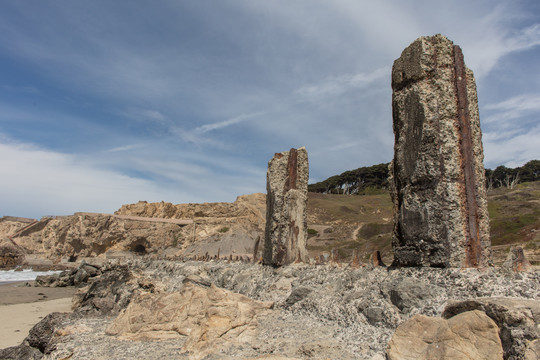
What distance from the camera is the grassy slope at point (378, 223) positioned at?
15000 millimetres

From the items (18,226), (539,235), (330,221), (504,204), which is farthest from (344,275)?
(18,226)

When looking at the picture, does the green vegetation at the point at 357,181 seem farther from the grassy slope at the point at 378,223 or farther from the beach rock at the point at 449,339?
the beach rock at the point at 449,339

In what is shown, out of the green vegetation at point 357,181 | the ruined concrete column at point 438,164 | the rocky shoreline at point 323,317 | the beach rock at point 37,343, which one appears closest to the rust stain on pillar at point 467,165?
the ruined concrete column at point 438,164

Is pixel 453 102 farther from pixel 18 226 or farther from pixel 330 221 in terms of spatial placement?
pixel 18 226

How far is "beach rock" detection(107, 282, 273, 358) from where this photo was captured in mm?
4629

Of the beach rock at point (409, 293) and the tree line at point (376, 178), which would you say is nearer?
the beach rock at point (409, 293)

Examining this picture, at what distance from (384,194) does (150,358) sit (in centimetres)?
5227

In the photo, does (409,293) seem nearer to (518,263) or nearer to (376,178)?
(518,263)

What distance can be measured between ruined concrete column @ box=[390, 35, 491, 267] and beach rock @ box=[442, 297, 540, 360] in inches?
50.2

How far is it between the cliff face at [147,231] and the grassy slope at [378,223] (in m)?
6.62

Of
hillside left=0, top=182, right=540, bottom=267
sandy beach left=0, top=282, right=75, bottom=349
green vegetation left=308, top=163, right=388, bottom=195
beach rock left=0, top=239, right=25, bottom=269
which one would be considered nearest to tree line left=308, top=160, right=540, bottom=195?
green vegetation left=308, top=163, right=388, bottom=195

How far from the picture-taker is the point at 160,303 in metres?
6.22

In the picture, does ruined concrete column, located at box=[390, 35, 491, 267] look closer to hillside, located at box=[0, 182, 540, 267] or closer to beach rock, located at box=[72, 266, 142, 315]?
beach rock, located at box=[72, 266, 142, 315]

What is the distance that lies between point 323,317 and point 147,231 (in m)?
28.2
